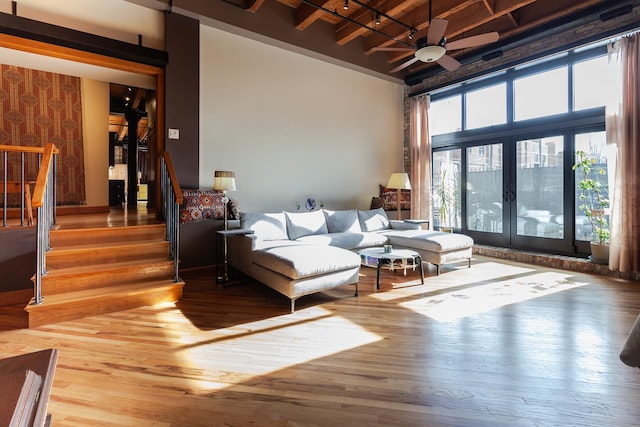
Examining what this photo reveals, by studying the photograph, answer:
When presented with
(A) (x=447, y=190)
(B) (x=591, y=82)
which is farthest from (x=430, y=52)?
(A) (x=447, y=190)

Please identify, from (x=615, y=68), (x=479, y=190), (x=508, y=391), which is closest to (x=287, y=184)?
(x=479, y=190)

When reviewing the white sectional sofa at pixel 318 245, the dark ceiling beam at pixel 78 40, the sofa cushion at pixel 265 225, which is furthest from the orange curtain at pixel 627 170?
the dark ceiling beam at pixel 78 40

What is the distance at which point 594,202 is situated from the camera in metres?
5.02

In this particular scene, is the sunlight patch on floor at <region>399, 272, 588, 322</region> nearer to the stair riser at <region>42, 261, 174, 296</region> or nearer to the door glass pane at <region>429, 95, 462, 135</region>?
the stair riser at <region>42, 261, 174, 296</region>

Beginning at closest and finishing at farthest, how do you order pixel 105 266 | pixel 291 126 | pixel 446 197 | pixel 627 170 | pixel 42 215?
pixel 42 215
pixel 105 266
pixel 627 170
pixel 291 126
pixel 446 197

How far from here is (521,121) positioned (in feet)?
19.1

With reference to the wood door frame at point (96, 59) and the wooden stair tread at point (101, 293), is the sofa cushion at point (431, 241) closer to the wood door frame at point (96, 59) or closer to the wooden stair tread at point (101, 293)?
the wooden stair tread at point (101, 293)

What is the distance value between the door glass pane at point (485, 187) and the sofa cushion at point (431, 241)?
5.36 feet

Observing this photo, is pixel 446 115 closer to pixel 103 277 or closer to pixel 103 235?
pixel 103 235

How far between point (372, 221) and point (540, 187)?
285 cm

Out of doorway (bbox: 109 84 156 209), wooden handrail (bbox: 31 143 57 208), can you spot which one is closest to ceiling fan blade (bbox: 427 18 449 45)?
wooden handrail (bbox: 31 143 57 208)

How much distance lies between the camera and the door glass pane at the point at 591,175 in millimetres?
4914

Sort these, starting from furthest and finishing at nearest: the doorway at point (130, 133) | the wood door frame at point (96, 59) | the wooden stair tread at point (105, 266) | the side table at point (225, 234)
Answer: the doorway at point (130, 133)
the side table at point (225, 234)
the wood door frame at point (96, 59)
the wooden stair tread at point (105, 266)

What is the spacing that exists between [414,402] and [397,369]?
345mm
